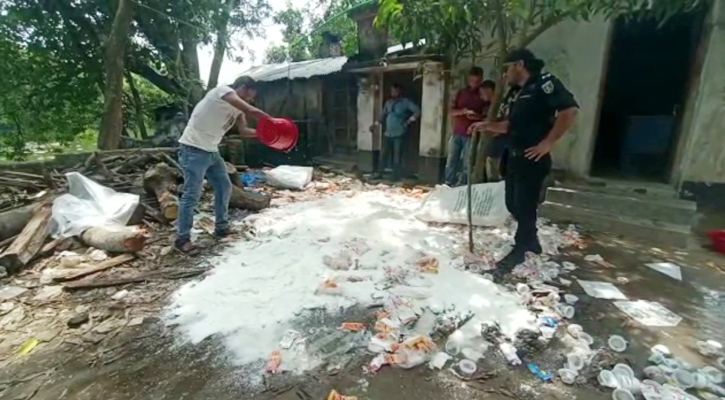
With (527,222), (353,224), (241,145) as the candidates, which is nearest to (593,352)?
(527,222)

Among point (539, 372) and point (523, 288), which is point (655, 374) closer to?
point (539, 372)

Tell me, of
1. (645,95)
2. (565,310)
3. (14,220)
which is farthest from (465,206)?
(645,95)

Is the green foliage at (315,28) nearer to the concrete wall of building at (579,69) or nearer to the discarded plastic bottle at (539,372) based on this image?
the concrete wall of building at (579,69)

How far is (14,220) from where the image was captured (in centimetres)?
302

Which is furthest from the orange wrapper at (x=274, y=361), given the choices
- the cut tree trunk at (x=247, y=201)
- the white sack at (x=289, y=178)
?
the white sack at (x=289, y=178)

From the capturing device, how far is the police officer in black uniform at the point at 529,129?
2.48 meters

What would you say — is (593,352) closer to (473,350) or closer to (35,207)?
(473,350)

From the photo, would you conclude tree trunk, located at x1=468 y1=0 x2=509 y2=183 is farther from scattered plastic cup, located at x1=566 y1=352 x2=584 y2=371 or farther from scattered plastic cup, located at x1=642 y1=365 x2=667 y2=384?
scattered plastic cup, located at x1=642 y1=365 x2=667 y2=384

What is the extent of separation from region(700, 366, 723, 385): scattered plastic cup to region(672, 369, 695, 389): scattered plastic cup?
92mm

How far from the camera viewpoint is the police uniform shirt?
2471mm

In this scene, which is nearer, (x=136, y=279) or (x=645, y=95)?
(x=136, y=279)

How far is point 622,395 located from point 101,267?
125 inches

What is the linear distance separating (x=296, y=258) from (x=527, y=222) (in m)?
1.80

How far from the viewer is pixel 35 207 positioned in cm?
325
